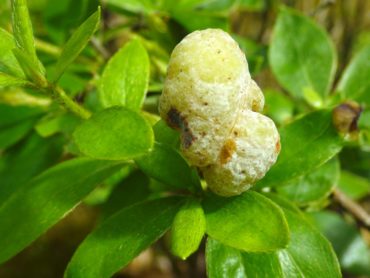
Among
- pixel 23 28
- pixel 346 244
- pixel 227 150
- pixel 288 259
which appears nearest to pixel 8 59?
pixel 23 28

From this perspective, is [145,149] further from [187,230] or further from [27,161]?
[27,161]

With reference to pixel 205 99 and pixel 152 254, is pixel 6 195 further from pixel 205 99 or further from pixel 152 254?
pixel 152 254

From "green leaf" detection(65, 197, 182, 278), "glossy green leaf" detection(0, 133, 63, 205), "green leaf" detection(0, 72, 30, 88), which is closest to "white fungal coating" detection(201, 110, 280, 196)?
"green leaf" detection(65, 197, 182, 278)

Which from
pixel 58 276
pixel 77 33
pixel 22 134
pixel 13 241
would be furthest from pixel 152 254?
pixel 77 33

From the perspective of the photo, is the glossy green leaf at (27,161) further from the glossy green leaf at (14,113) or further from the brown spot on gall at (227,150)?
the brown spot on gall at (227,150)

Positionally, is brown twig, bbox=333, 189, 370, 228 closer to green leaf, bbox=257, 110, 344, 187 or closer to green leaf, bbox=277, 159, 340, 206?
green leaf, bbox=277, 159, 340, 206
